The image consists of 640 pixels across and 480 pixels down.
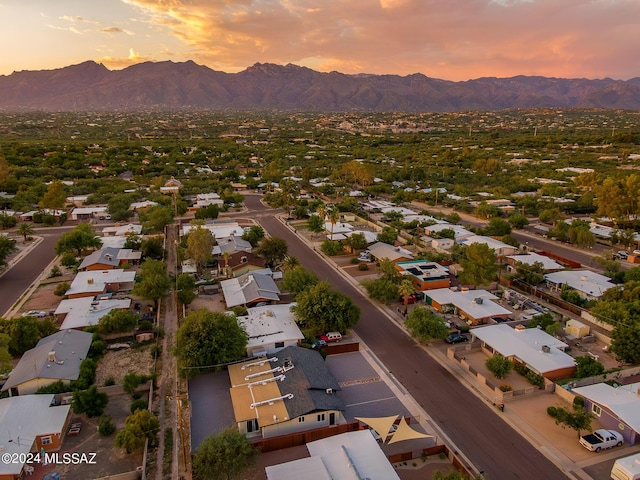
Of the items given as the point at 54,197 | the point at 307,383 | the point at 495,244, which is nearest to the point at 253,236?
the point at 495,244

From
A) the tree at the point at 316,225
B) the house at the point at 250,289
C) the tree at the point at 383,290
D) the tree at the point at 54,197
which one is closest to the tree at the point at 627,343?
the tree at the point at 383,290

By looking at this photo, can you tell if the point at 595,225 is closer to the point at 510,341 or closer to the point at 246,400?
the point at 510,341

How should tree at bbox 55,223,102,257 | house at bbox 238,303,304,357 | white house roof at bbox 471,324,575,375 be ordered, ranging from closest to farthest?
white house roof at bbox 471,324,575,375, house at bbox 238,303,304,357, tree at bbox 55,223,102,257

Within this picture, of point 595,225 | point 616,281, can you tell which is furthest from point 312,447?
point 595,225

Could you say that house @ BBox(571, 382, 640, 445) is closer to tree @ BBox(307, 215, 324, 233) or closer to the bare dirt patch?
the bare dirt patch

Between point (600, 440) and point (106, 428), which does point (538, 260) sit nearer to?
point (600, 440)

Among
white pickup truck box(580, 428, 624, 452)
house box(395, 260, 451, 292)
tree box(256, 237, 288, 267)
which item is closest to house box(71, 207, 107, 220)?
tree box(256, 237, 288, 267)
